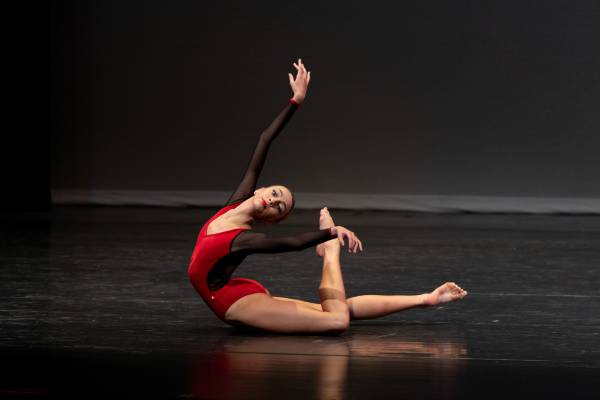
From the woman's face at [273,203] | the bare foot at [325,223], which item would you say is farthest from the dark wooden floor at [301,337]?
the woman's face at [273,203]

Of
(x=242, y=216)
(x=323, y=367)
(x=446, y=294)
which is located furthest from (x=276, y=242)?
(x=446, y=294)

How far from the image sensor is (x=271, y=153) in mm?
8398

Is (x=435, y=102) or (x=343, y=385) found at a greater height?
(x=435, y=102)

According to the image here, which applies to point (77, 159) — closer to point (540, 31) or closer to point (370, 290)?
point (540, 31)

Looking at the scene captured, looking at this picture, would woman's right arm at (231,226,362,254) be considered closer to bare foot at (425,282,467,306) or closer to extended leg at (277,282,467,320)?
extended leg at (277,282,467,320)

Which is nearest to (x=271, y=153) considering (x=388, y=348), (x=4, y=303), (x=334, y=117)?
(x=334, y=117)

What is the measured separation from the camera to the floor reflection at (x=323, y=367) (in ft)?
9.24

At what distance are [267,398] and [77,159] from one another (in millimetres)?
6194

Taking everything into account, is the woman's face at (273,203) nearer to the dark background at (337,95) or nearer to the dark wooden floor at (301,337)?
the dark wooden floor at (301,337)

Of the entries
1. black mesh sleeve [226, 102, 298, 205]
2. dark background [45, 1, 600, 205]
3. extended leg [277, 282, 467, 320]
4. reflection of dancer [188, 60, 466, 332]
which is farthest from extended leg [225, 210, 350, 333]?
dark background [45, 1, 600, 205]

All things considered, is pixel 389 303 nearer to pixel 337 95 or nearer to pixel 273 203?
pixel 273 203

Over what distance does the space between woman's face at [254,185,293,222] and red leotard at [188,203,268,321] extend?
11cm

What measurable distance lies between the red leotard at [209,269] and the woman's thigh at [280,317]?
27 mm

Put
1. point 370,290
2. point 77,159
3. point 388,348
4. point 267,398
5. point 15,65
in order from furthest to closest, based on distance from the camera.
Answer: point 77,159 → point 15,65 → point 370,290 → point 388,348 → point 267,398
